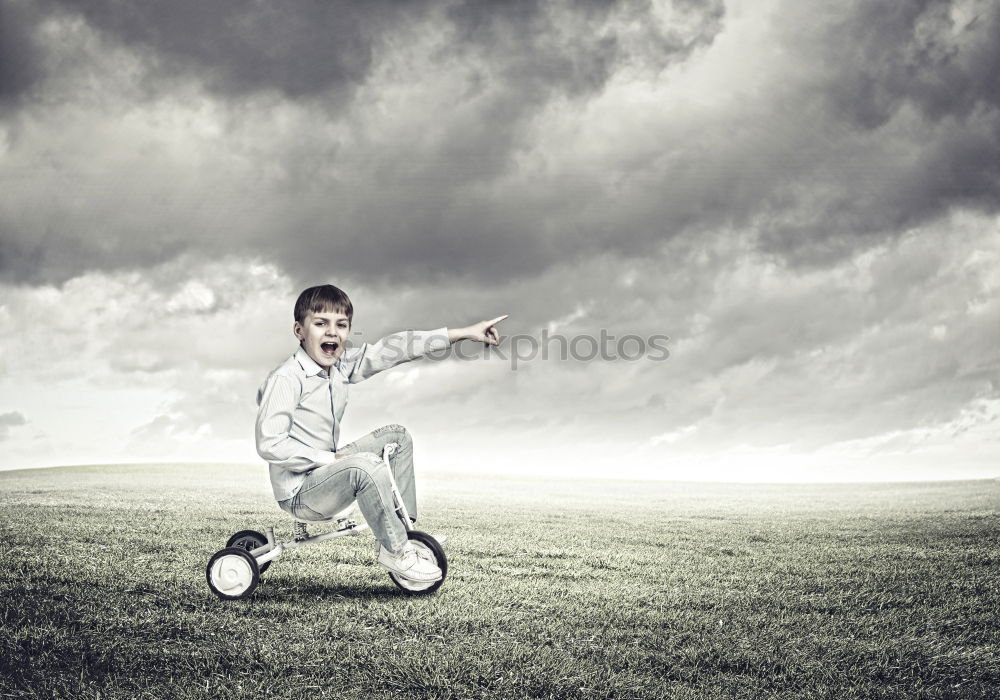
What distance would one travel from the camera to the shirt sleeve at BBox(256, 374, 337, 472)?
497cm

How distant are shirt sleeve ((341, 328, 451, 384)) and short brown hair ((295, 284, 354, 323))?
37cm

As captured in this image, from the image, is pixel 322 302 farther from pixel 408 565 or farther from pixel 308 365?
pixel 408 565

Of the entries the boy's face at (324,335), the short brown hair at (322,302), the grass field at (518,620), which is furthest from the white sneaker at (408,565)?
the short brown hair at (322,302)

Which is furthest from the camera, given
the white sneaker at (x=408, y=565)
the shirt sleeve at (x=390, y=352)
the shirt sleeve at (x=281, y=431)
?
the shirt sleeve at (x=390, y=352)

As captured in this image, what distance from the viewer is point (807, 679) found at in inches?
147

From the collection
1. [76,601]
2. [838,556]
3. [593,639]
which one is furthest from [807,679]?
[76,601]

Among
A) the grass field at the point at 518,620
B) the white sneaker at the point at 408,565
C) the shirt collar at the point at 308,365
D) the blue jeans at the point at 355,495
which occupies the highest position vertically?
the shirt collar at the point at 308,365

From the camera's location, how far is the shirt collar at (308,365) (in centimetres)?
530

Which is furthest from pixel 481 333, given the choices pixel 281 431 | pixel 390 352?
pixel 281 431

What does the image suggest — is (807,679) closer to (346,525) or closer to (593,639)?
(593,639)

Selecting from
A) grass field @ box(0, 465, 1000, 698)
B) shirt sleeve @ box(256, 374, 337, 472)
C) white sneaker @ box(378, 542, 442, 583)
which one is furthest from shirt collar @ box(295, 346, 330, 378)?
grass field @ box(0, 465, 1000, 698)

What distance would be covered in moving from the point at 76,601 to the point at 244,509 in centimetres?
681

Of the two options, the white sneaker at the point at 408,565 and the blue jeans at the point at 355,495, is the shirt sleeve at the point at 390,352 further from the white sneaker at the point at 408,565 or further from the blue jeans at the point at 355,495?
the white sneaker at the point at 408,565

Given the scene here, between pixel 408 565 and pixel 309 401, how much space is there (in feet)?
5.00
